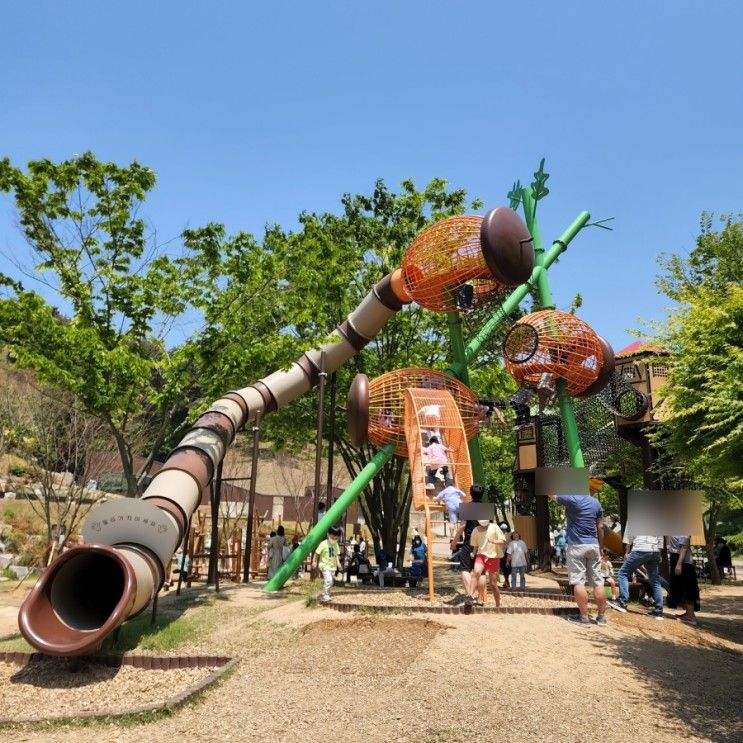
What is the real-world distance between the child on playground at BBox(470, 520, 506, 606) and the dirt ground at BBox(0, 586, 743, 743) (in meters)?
0.64

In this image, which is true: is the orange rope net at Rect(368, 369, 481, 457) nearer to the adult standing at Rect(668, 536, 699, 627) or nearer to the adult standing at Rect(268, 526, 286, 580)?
the adult standing at Rect(668, 536, 699, 627)

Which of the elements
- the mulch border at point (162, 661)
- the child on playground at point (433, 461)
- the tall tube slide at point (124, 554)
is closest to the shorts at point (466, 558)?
the child on playground at point (433, 461)

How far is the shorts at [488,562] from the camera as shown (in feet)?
29.4

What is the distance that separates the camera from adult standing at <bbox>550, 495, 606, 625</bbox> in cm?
854

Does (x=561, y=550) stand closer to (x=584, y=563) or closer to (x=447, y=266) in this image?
(x=447, y=266)

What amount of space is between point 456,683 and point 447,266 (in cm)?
822

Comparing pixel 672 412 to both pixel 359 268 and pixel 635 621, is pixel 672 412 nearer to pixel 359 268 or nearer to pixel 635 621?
pixel 635 621

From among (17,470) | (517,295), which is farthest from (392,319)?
(17,470)

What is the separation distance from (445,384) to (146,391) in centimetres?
540

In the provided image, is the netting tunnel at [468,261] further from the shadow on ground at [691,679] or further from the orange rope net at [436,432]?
the shadow on ground at [691,679]

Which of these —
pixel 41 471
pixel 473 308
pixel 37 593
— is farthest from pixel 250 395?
pixel 41 471

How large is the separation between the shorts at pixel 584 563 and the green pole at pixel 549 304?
4356mm

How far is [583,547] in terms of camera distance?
8.66 metres

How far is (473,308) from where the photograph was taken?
43.8 ft
